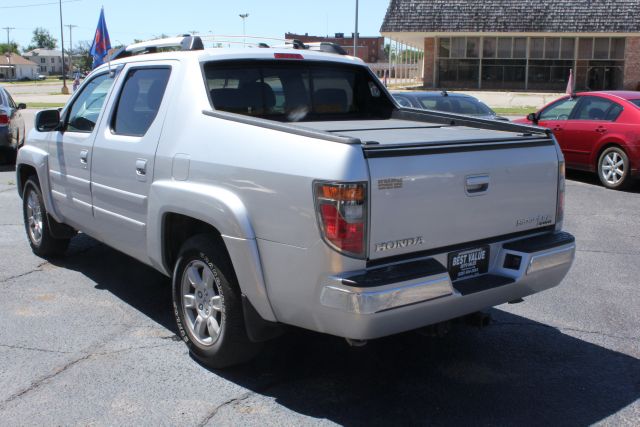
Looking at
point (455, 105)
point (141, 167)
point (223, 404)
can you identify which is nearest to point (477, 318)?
point (223, 404)

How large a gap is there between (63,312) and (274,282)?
101 inches

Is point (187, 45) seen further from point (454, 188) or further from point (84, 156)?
point (454, 188)

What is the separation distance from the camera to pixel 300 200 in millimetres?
3711

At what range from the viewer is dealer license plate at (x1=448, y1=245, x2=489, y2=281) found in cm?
410

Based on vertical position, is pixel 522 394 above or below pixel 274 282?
below

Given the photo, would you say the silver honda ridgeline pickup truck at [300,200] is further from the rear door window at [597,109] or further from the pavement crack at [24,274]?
the rear door window at [597,109]

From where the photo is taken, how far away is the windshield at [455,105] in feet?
44.8

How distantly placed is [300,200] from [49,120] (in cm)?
363

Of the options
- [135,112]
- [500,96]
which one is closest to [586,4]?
[500,96]

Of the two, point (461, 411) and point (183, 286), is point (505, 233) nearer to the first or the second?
point (461, 411)

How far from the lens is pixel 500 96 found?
38.4 m

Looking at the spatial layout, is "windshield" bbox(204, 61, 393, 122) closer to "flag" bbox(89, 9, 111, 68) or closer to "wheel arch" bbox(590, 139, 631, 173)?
"wheel arch" bbox(590, 139, 631, 173)

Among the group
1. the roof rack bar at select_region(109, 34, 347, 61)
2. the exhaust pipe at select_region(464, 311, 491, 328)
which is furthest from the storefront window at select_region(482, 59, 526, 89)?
the exhaust pipe at select_region(464, 311, 491, 328)

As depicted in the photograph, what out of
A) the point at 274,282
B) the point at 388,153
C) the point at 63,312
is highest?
the point at 388,153
